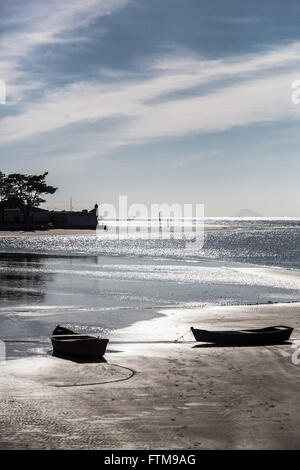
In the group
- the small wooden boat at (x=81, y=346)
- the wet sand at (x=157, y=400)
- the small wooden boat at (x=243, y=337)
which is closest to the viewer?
the wet sand at (x=157, y=400)

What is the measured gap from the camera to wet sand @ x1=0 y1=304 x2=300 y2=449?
508 inches

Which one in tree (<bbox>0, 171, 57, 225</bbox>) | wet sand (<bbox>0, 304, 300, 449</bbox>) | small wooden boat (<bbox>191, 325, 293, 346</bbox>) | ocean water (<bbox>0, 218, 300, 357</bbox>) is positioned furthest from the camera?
tree (<bbox>0, 171, 57, 225</bbox>)

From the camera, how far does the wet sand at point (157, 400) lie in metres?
12.9

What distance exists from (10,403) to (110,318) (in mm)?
16357

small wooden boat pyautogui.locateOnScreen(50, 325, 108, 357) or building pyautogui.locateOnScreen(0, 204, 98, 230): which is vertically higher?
building pyautogui.locateOnScreen(0, 204, 98, 230)

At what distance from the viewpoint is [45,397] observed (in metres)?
16.0

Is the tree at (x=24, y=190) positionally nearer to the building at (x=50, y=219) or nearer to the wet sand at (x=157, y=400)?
the building at (x=50, y=219)

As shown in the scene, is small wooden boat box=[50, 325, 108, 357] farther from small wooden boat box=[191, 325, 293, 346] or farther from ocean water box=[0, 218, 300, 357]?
small wooden boat box=[191, 325, 293, 346]

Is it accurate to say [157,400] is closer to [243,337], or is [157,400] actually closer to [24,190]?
[243,337]

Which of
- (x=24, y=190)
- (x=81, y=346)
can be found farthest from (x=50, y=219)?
(x=81, y=346)

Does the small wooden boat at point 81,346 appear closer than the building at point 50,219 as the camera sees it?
Yes

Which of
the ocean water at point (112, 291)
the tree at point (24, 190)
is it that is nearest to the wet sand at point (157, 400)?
the ocean water at point (112, 291)

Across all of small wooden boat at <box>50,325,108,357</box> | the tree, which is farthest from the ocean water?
the tree
